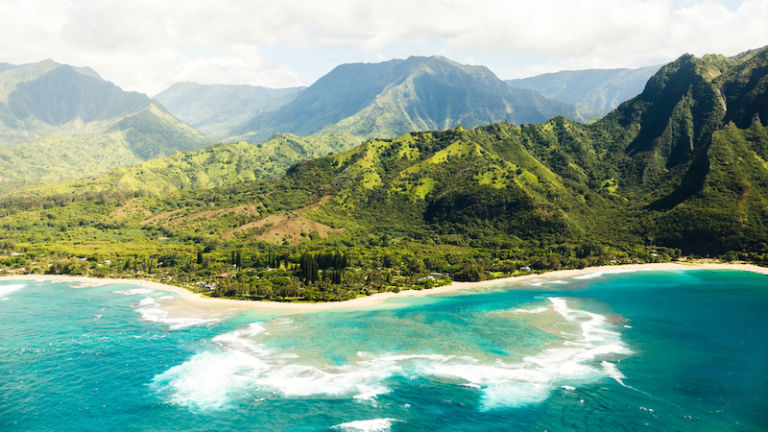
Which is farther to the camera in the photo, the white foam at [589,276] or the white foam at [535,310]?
the white foam at [589,276]

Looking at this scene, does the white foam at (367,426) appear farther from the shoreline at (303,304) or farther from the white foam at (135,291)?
the white foam at (135,291)

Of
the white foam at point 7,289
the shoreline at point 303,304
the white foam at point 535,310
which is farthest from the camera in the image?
the white foam at point 7,289

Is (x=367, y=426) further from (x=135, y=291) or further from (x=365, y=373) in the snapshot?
(x=135, y=291)

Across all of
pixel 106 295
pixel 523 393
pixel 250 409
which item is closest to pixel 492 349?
pixel 523 393

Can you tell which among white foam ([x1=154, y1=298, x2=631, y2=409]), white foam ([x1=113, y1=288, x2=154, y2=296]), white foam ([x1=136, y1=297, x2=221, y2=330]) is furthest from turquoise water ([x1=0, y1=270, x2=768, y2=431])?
white foam ([x1=113, y1=288, x2=154, y2=296])

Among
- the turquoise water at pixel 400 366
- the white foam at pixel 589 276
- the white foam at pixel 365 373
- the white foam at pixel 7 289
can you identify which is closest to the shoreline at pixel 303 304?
the white foam at pixel 589 276

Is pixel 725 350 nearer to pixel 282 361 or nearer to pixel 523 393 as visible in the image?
pixel 523 393
